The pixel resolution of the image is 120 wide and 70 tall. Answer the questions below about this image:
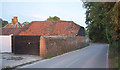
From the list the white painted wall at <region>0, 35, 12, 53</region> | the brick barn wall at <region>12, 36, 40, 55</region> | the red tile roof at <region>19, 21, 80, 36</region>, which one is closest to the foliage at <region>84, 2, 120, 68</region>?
the red tile roof at <region>19, 21, 80, 36</region>

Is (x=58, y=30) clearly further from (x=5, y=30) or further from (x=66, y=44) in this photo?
(x=5, y=30)

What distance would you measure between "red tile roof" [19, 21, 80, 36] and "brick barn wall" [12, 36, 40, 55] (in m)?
8.24

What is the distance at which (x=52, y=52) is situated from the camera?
51.9ft

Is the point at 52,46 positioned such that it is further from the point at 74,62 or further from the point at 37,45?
the point at 74,62

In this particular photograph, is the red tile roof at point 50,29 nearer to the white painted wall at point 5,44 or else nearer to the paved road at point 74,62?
the white painted wall at point 5,44

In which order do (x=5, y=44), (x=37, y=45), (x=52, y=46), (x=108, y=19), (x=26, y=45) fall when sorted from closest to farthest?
(x=108, y=19), (x=52, y=46), (x=37, y=45), (x=26, y=45), (x=5, y=44)

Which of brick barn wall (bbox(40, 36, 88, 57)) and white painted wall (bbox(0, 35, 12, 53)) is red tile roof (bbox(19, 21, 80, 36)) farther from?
Result: brick barn wall (bbox(40, 36, 88, 57))

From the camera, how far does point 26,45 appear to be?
17.1 metres

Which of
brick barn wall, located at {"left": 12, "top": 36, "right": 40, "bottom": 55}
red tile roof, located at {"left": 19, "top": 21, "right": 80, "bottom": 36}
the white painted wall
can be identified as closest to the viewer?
brick barn wall, located at {"left": 12, "top": 36, "right": 40, "bottom": 55}

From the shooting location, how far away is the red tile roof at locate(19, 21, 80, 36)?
85.7 feet

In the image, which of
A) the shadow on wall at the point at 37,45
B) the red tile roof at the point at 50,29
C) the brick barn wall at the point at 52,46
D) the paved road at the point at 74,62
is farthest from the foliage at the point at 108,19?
the shadow on wall at the point at 37,45

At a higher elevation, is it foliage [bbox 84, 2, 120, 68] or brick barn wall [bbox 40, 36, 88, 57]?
foliage [bbox 84, 2, 120, 68]

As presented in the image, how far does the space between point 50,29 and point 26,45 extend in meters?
11.2

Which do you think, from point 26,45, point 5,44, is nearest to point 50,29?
point 5,44
